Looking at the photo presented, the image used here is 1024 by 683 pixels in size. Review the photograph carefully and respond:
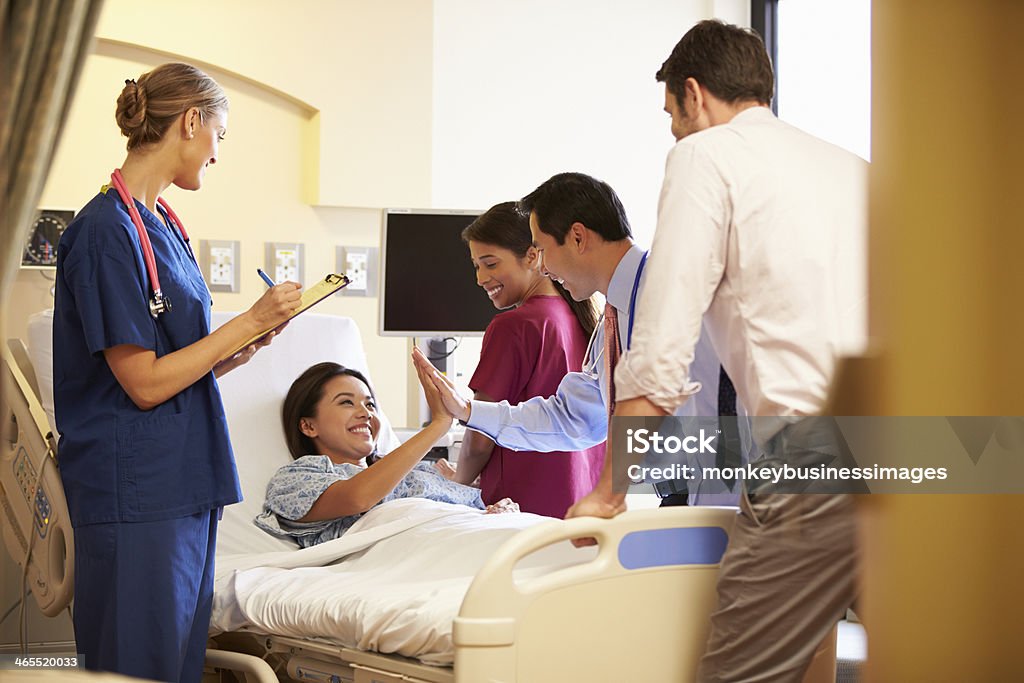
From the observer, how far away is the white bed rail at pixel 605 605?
71.0 inches

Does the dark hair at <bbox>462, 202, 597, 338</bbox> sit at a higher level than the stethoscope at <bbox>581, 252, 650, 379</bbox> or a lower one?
higher

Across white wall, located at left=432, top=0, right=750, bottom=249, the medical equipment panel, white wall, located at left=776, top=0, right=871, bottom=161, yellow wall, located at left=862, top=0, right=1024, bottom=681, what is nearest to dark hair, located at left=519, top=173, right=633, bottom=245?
yellow wall, located at left=862, top=0, right=1024, bottom=681

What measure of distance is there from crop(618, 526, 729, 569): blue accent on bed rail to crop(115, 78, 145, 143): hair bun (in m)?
1.22

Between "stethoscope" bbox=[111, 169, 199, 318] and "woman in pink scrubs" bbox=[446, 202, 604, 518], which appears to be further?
"woman in pink scrubs" bbox=[446, 202, 604, 518]

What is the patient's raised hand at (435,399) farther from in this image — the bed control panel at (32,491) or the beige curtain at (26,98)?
the beige curtain at (26,98)

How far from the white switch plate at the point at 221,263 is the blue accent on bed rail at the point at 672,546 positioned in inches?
107

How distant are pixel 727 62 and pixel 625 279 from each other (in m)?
0.63

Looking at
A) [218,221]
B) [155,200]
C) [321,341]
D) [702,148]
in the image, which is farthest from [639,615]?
[218,221]

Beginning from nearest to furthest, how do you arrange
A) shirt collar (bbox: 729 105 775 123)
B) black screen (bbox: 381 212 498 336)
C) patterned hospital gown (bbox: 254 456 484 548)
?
shirt collar (bbox: 729 105 775 123) < patterned hospital gown (bbox: 254 456 484 548) < black screen (bbox: 381 212 498 336)

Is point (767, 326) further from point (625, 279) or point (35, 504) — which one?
point (35, 504)

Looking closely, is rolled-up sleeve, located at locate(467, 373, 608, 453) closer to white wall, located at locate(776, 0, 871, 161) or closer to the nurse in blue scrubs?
the nurse in blue scrubs

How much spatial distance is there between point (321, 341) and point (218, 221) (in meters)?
1.16

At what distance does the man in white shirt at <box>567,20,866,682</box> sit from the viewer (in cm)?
162

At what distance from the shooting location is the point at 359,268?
444 cm
